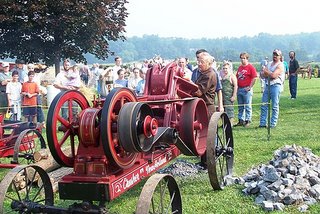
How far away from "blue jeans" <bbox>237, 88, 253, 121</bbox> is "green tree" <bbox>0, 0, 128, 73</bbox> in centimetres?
942

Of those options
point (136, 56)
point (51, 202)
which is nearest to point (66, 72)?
point (51, 202)

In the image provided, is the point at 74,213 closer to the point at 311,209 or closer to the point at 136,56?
the point at 311,209

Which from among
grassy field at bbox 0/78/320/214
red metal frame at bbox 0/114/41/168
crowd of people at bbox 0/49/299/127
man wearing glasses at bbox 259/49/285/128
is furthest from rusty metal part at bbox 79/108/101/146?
man wearing glasses at bbox 259/49/285/128

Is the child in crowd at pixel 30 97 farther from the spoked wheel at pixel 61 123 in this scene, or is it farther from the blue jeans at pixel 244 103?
the spoked wheel at pixel 61 123

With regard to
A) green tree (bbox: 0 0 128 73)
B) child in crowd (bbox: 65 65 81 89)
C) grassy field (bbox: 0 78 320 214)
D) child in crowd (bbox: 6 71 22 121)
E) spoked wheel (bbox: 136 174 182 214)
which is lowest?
grassy field (bbox: 0 78 320 214)

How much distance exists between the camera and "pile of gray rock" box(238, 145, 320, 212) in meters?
5.21

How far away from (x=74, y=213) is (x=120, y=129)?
868 mm

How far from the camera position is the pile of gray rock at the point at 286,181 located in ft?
17.1

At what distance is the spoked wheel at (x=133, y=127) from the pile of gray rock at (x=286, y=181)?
1703 millimetres

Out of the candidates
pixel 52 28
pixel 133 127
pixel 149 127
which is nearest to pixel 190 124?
pixel 149 127

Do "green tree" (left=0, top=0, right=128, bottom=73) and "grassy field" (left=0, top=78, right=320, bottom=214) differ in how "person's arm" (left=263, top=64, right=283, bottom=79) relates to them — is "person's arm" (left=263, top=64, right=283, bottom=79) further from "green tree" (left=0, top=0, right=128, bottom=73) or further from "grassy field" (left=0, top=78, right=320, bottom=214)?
"green tree" (left=0, top=0, right=128, bottom=73)

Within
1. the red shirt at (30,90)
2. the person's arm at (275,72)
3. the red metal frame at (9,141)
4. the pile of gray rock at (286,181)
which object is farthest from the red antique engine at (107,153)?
the red shirt at (30,90)

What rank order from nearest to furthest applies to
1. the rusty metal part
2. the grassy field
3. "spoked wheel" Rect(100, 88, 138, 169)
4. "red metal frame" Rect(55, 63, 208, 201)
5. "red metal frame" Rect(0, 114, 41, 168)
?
"spoked wheel" Rect(100, 88, 138, 169), "red metal frame" Rect(55, 63, 208, 201), the rusty metal part, the grassy field, "red metal frame" Rect(0, 114, 41, 168)

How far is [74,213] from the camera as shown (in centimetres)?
416
